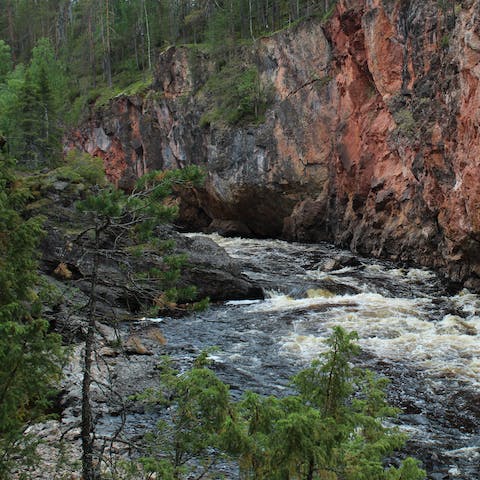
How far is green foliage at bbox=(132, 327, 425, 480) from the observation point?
4.30 meters

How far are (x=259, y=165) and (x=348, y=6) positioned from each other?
11.4m

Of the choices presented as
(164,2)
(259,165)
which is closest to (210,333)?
(259,165)

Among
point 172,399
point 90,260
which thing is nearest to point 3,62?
point 90,260

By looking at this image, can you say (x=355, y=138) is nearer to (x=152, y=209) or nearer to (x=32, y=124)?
(x=32, y=124)

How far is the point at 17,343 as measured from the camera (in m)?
5.20

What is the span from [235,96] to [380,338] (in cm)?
2909

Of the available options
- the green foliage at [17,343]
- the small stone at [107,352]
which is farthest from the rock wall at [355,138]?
the green foliage at [17,343]

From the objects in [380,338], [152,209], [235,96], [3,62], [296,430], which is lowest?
[380,338]

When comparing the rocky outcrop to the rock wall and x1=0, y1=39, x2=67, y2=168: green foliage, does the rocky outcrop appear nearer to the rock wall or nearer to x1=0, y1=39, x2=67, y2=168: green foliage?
the rock wall

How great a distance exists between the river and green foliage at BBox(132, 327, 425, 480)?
4549 mm

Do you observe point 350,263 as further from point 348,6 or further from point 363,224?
point 348,6

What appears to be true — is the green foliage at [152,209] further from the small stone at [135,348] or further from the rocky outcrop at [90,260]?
the rocky outcrop at [90,260]

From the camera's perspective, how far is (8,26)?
68.9 meters

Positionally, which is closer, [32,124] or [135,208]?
[135,208]
